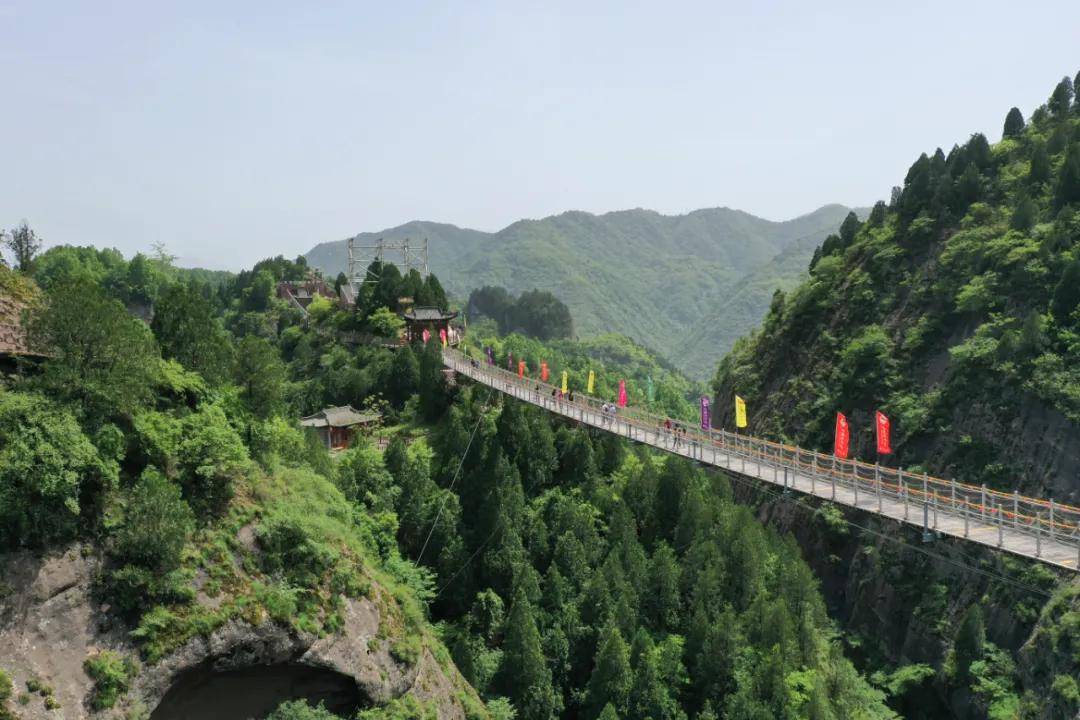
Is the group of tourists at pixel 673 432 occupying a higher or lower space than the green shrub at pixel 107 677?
higher

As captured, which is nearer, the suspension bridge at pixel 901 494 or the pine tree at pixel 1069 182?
the suspension bridge at pixel 901 494

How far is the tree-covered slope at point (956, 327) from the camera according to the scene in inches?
1491

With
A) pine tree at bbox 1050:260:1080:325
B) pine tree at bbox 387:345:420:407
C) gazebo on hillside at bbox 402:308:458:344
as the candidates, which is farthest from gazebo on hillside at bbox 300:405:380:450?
pine tree at bbox 1050:260:1080:325

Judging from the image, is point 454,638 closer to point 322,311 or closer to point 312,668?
point 312,668

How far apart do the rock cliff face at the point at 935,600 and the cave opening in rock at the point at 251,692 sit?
1603 cm

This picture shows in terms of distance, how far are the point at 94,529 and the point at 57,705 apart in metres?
3.96

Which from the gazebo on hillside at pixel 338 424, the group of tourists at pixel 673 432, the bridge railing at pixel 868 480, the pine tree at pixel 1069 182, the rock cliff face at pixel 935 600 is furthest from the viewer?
the pine tree at pixel 1069 182

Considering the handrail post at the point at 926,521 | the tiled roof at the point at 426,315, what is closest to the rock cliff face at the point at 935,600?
the handrail post at the point at 926,521

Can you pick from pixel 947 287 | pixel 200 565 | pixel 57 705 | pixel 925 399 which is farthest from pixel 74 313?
pixel 947 287

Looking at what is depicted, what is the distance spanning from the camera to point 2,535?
18641mm

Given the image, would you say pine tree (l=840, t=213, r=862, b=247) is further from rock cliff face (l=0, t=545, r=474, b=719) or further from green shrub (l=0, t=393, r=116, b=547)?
green shrub (l=0, t=393, r=116, b=547)

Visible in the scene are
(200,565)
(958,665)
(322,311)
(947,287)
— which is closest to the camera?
(200,565)

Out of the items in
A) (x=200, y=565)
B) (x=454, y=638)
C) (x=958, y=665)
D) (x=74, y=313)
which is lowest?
(x=958, y=665)

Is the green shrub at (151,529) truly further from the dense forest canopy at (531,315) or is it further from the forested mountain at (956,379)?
the dense forest canopy at (531,315)
